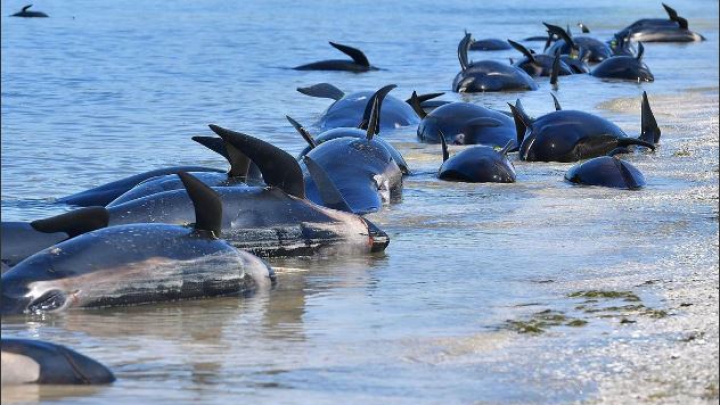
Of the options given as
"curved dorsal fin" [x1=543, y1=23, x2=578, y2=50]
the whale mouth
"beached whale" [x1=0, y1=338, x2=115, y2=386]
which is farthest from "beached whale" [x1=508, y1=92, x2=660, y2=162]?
"curved dorsal fin" [x1=543, y1=23, x2=578, y2=50]

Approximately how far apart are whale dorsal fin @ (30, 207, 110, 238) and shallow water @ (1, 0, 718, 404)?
585mm

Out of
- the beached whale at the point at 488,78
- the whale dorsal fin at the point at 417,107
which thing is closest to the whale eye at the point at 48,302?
the whale dorsal fin at the point at 417,107

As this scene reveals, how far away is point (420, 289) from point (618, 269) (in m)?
0.89

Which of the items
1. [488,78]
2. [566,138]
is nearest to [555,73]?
[488,78]

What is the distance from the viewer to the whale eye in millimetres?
A: 4941

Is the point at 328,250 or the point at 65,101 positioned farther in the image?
the point at 65,101

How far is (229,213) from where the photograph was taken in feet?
20.1

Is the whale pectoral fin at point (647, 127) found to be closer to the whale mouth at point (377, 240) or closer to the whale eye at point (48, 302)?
the whale mouth at point (377, 240)

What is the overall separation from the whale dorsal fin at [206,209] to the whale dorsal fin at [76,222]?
1.26ft

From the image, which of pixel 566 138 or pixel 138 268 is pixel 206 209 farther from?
pixel 566 138

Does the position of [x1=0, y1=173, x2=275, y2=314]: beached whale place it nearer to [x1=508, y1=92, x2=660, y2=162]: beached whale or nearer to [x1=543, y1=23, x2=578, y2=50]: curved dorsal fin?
[x1=508, y1=92, x2=660, y2=162]: beached whale

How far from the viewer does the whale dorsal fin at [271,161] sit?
6.11m

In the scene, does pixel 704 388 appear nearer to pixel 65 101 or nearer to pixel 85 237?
pixel 85 237

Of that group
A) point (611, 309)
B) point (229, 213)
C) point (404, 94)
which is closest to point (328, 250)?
point (229, 213)
